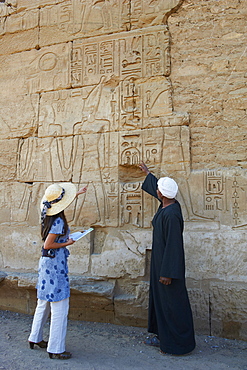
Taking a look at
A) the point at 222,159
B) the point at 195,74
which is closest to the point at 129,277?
the point at 222,159

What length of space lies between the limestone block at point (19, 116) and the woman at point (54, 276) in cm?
186

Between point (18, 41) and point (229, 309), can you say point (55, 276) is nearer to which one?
point (229, 309)

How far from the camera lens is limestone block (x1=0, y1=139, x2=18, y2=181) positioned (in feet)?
14.8

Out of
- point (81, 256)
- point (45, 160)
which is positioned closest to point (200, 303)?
point (81, 256)

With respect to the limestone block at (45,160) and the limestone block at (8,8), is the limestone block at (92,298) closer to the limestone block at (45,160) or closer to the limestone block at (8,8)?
the limestone block at (45,160)

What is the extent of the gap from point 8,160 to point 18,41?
67.7 inches

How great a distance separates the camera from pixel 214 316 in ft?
11.2

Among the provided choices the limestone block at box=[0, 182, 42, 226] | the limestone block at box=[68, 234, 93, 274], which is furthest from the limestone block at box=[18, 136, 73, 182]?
the limestone block at box=[68, 234, 93, 274]

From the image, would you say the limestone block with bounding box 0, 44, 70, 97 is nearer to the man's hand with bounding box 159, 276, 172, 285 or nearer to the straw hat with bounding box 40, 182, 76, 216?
the straw hat with bounding box 40, 182, 76, 216

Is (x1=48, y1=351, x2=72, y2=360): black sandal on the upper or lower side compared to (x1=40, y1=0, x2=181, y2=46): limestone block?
lower

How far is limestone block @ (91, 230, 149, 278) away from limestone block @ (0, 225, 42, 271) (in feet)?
2.65

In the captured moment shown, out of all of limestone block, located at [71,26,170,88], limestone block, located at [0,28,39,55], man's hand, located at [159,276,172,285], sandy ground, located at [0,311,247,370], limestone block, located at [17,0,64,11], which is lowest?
sandy ground, located at [0,311,247,370]

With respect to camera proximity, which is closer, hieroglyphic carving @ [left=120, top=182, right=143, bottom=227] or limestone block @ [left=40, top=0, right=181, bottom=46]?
hieroglyphic carving @ [left=120, top=182, right=143, bottom=227]

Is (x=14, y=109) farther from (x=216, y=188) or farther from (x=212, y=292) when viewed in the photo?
(x=212, y=292)
